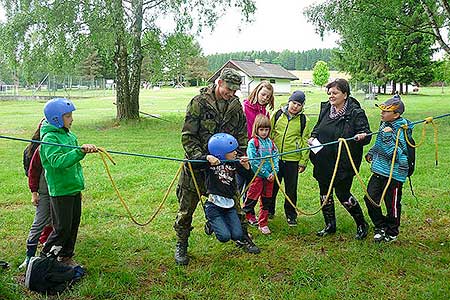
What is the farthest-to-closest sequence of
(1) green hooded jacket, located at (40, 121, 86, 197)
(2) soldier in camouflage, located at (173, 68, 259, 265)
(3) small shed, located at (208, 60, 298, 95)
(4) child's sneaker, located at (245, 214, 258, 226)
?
(3) small shed, located at (208, 60, 298, 95) → (4) child's sneaker, located at (245, 214, 258, 226) → (2) soldier in camouflage, located at (173, 68, 259, 265) → (1) green hooded jacket, located at (40, 121, 86, 197)

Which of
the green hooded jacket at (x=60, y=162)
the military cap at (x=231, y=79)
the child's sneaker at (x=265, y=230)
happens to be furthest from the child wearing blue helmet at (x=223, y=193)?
the green hooded jacket at (x=60, y=162)

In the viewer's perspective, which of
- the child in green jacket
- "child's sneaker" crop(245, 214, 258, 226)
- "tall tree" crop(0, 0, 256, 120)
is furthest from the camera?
"tall tree" crop(0, 0, 256, 120)

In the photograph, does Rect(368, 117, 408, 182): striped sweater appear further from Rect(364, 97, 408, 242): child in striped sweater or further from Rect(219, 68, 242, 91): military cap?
Rect(219, 68, 242, 91): military cap

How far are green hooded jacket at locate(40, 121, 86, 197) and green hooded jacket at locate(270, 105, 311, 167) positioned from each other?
2.47 meters

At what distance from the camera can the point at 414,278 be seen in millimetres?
4379

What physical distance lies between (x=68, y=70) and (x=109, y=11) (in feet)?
10.4

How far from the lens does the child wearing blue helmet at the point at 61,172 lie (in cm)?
393

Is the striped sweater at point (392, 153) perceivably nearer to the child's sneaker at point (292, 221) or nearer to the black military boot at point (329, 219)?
the black military boot at point (329, 219)

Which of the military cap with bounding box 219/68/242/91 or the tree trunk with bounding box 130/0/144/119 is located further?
the tree trunk with bounding box 130/0/144/119

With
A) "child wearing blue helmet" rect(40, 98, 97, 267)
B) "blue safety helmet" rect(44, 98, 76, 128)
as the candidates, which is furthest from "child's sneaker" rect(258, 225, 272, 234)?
"blue safety helmet" rect(44, 98, 76, 128)

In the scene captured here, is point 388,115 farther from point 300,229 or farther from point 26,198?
point 26,198

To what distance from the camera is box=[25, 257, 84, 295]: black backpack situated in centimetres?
399

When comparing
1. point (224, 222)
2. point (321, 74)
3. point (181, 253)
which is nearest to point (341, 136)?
point (224, 222)

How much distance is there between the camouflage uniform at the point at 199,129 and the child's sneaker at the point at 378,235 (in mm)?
1879
